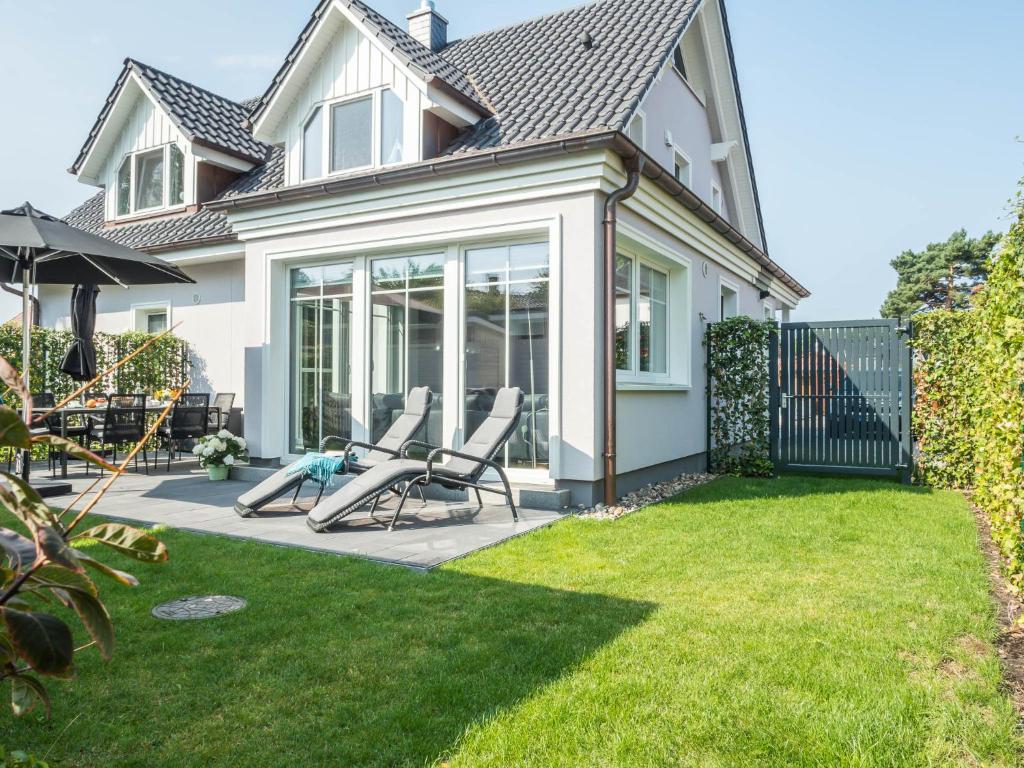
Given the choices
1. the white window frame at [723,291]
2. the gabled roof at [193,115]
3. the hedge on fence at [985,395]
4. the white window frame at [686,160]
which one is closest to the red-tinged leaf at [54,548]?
the hedge on fence at [985,395]

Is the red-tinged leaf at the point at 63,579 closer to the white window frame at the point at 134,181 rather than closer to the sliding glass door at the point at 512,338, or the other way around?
the sliding glass door at the point at 512,338

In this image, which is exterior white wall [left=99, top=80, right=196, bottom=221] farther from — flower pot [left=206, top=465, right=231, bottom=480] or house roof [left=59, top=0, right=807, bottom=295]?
flower pot [left=206, top=465, right=231, bottom=480]

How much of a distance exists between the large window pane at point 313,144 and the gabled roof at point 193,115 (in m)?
3.53

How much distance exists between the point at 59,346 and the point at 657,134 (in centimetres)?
1031

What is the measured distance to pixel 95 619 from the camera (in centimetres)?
138

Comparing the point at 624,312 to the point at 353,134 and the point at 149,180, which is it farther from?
the point at 149,180

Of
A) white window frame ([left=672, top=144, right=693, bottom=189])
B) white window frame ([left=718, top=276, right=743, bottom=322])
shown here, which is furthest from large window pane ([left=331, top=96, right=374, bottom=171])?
white window frame ([left=718, top=276, right=743, bottom=322])

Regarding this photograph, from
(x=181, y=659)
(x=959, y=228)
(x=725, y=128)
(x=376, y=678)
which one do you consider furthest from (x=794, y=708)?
(x=959, y=228)

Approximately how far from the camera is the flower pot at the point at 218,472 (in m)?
9.46

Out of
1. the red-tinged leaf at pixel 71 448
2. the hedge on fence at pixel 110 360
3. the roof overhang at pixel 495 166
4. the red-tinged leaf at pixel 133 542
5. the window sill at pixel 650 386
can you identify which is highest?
the roof overhang at pixel 495 166

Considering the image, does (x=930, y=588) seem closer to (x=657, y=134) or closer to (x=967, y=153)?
(x=657, y=134)

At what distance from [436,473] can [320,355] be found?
12.0 feet

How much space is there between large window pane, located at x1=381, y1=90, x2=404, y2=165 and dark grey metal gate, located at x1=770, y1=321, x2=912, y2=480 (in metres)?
6.13

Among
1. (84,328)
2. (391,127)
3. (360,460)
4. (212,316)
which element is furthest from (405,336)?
(212,316)
